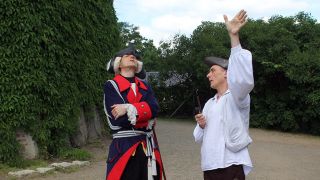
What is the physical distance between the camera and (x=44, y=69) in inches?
356

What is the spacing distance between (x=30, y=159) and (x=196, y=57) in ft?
36.1

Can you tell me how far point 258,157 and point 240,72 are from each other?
7.82 metres

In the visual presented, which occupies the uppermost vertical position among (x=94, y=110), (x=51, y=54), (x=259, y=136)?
(x=51, y=54)

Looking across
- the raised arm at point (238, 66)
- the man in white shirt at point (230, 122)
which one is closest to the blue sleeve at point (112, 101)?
the man in white shirt at point (230, 122)

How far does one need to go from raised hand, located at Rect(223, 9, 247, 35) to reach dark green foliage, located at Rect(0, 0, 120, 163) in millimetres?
5774

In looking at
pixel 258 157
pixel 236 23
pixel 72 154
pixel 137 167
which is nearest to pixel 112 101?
pixel 137 167

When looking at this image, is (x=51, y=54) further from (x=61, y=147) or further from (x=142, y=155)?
(x=142, y=155)

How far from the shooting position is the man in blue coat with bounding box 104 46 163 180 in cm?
430

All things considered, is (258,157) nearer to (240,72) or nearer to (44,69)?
(44,69)

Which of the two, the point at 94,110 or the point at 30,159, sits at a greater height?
the point at 94,110

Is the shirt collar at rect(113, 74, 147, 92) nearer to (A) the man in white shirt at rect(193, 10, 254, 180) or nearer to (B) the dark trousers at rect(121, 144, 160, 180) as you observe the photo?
(B) the dark trousers at rect(121, 144, 160, 180)

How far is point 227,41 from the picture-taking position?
18.9m

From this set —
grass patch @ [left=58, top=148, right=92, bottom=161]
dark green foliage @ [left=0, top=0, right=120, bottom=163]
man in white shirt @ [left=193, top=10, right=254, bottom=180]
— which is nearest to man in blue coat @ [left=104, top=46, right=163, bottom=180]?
man in white shirt @ [left=193, top=10, right=254, bottom=180]

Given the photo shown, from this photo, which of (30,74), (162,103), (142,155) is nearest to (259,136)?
(162,103)
